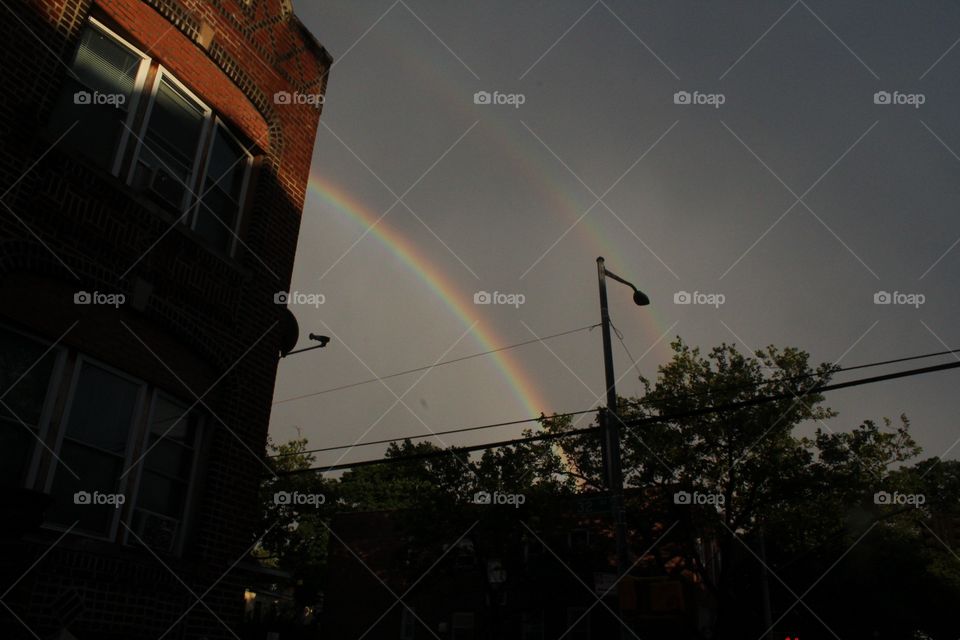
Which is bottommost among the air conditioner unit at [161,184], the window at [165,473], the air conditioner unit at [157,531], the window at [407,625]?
the window at [407,625]

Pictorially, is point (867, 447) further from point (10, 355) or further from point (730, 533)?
point (10, 355)

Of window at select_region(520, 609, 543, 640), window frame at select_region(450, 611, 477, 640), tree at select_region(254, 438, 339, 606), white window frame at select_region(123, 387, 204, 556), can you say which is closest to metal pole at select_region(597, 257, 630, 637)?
white window frame at select_region(123, 387, 204, 556)

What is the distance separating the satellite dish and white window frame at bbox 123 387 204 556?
6.49 ft

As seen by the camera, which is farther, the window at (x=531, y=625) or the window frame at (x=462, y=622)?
the window frame at (x=462, y=622)

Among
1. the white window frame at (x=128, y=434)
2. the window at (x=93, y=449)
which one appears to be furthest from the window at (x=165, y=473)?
the window at (x=93, y=449)

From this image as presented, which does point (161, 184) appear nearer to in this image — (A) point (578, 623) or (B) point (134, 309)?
(B) point (134, 309)

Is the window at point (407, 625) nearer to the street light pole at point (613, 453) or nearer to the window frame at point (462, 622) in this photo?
the window frame at point (462, 622)

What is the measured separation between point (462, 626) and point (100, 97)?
105 feet

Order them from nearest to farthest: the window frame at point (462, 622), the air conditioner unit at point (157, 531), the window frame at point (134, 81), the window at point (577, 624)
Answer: the air conditioner unit at point (157, 531), the window frame at point (134, 81), the window at point (577, 624), the window frame at point (462, 622)

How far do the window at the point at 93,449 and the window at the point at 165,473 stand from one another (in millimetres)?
315

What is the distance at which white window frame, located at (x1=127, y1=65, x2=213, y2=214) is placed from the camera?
8.58 meters

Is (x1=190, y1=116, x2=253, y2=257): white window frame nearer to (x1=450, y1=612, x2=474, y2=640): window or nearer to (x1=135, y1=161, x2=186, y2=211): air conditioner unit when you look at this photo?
(x1=135, y1=161, x2=186, y2=211): air conditioner unit

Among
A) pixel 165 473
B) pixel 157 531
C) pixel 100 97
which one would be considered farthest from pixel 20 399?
pixel 100 97

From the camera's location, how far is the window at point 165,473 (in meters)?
7.97
